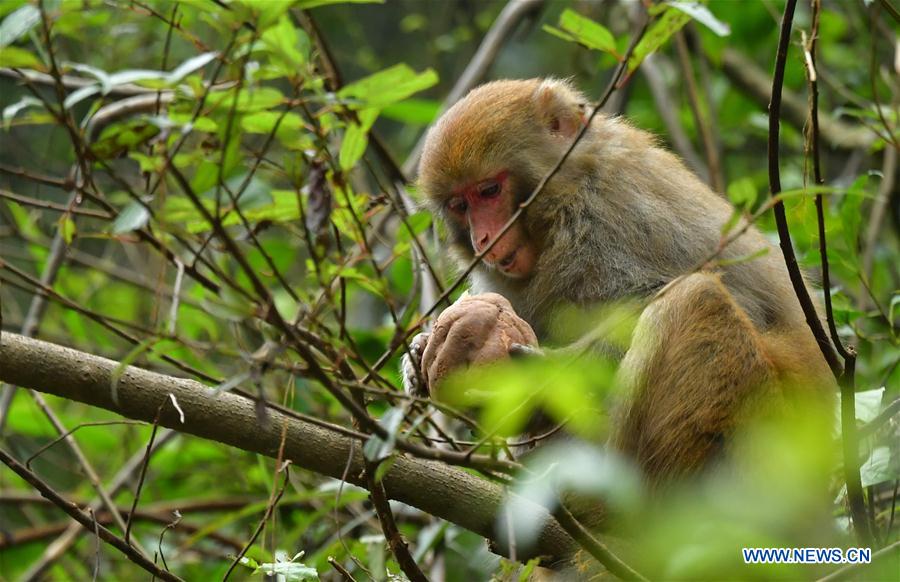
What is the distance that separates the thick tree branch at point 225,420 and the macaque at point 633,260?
1.58 feet

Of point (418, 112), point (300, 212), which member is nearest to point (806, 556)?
point (300, 212)

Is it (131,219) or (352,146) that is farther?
(352,146)

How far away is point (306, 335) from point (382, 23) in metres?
8.58

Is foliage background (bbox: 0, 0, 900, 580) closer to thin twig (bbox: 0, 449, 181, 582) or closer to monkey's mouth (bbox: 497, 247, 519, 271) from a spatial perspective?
thin twig (bbox: 0, 449, 181, 582)

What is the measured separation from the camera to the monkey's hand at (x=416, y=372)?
4.15 meters

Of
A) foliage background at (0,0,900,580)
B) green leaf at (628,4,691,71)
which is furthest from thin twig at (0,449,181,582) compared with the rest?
green leaf at (628,4,691,71)

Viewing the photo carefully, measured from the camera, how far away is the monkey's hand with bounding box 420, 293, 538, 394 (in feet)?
12.6

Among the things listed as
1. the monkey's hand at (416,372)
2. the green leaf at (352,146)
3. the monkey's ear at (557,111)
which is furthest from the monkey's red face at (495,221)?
the green leaf at (352,146)

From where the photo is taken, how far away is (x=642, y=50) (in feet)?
11.5

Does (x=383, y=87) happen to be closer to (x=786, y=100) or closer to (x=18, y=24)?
(x=18, y=24)

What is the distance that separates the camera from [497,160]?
5.02 m

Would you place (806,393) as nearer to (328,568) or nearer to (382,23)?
(328,568)

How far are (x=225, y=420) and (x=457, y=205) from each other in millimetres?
2074

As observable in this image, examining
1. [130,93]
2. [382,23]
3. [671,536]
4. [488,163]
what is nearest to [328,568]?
[488,163]
